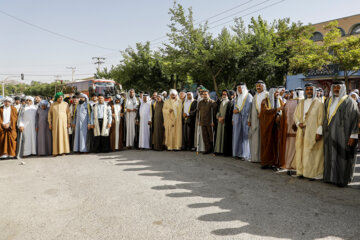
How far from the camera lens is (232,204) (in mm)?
4133

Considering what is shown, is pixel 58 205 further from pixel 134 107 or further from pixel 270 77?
pixel 270 77

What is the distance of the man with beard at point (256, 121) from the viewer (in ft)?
22.2

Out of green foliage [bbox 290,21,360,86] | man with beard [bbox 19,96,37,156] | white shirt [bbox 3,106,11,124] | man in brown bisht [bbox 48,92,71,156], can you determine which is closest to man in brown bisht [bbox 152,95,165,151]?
man in brown bisht [bbox 48,92,71,156]

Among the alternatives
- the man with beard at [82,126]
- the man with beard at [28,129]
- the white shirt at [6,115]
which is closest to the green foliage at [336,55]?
the man with beard at [82,126]

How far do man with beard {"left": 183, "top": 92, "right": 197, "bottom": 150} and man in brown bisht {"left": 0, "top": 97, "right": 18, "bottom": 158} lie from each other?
4.84 meters

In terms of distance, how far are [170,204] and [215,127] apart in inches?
176

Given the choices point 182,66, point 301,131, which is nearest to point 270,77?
point 182,66

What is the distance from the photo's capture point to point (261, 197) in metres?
4.45

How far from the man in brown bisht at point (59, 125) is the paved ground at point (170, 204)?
5.13 ft

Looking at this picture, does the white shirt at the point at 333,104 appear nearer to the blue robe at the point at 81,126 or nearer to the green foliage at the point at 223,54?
the blue robe at the point at 81,126

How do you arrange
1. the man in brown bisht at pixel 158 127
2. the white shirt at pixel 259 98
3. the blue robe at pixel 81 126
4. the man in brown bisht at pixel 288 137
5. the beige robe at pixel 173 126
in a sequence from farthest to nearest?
the man in brown bisht at pixel 158 127
the beige robe at pixel 173 126
the blue robe at pixel 81 126
the white shirt at pixel 259 98
the man in brown bisht at pixel 288 137

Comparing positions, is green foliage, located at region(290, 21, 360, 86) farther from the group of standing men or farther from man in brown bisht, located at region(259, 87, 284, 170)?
man in brown bisht, located at region(259, 87, 284, 170)

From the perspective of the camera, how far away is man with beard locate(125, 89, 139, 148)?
9.46 m

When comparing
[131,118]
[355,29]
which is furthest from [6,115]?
[355,29]
